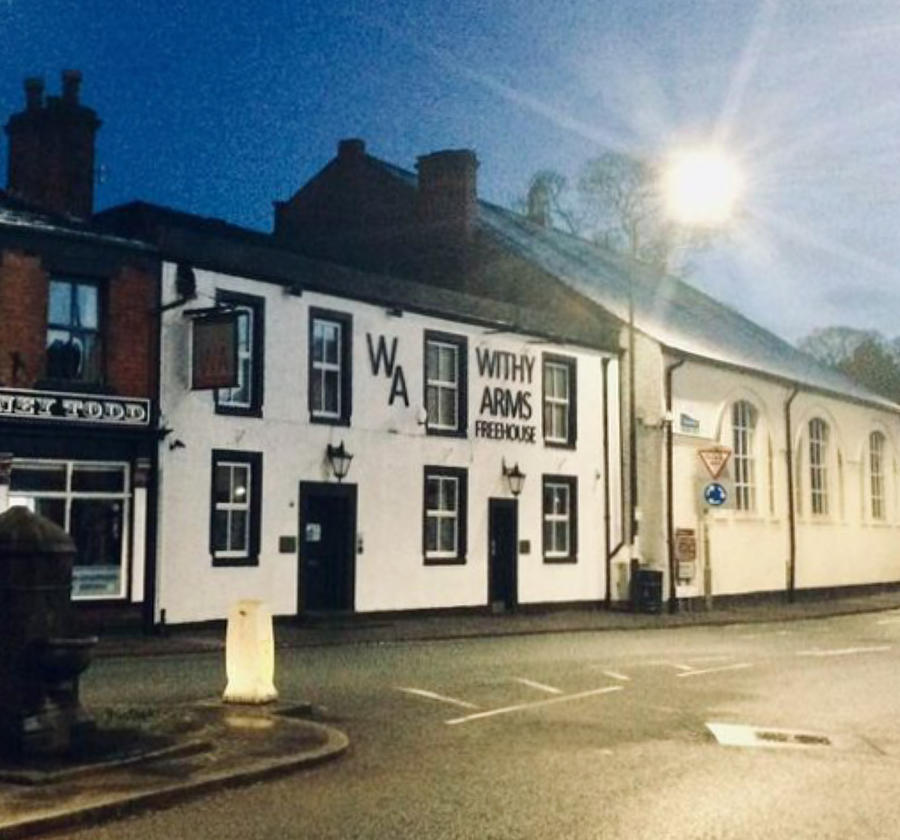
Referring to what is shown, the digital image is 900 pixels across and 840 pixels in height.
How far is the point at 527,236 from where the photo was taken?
37656 millimetres

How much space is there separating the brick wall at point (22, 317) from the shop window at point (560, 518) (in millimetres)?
13015

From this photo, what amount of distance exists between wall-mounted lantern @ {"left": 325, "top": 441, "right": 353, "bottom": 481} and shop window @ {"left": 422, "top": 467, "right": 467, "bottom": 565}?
2486 mm

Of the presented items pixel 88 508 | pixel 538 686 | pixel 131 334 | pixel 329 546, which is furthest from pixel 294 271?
pixel 538 686

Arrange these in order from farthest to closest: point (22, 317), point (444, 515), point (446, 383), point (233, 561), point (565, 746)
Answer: point (446, 383), point (444, 515), point (233, 561), point (22, 317), point (565, 746)

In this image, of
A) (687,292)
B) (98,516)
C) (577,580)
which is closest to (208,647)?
(98,516)

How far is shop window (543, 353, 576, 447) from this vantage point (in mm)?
28812

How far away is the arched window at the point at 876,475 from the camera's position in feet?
137

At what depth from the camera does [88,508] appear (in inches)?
769

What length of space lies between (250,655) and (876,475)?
3554 centimetres

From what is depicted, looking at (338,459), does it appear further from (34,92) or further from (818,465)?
(818,465)

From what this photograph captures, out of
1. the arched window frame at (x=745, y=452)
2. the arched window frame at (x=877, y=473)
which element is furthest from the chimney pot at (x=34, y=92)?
the arched window frame at (x=877, y=473)

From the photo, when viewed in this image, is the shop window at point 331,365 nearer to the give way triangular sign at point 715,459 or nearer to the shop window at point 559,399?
the shop window at point 559,399

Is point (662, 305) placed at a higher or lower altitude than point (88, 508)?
higher

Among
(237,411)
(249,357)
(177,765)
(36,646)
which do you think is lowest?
(177,765)
